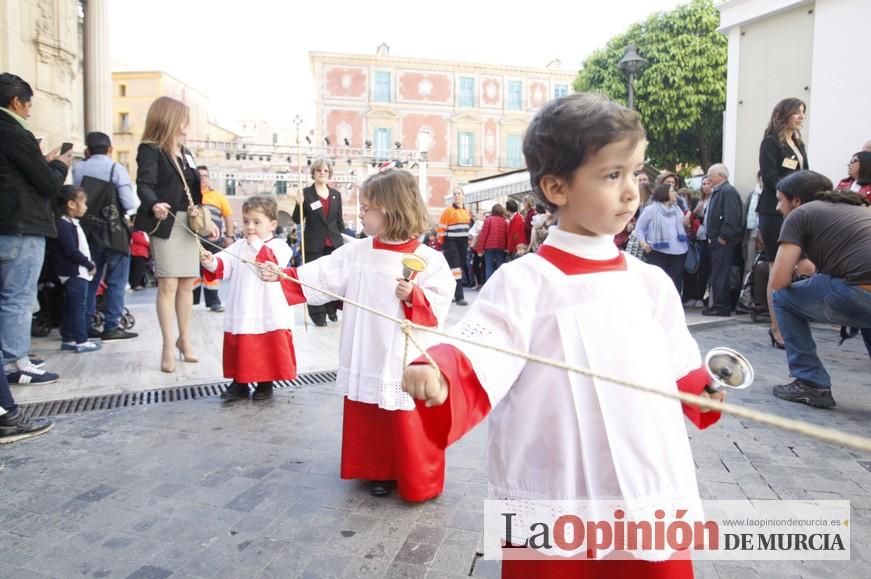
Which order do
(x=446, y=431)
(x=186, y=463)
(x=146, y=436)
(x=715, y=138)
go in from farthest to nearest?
(x=715, y=138) < (x=146, y=436) < (x=186, y=463) < (x=446, y=431)

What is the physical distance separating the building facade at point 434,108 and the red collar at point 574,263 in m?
42.4

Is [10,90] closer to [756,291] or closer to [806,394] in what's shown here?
[806,394]

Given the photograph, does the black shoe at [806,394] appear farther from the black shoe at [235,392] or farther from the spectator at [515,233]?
the spectator at [515,233]

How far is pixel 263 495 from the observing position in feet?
9.76

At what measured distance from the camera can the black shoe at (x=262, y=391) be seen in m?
4.74

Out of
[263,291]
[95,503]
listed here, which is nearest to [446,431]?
[95,503]

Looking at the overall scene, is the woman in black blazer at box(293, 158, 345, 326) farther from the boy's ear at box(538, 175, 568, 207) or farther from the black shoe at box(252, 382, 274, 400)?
the boy's ear at box(538, 175, 568, 207)

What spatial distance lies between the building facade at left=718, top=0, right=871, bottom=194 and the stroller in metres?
1.84

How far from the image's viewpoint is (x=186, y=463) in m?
3.38

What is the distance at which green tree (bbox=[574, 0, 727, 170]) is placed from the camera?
2339cm

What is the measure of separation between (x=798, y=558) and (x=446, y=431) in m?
1.85

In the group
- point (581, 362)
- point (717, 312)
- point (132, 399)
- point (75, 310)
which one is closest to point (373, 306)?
point (581, 362)

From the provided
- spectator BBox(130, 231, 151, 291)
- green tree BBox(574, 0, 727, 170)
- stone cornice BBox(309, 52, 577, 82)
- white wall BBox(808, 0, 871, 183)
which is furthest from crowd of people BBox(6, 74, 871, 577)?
stone cornice BBox(309, 52, 577, 82)

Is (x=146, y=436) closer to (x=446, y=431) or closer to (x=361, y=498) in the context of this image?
(x=361, y=498)
